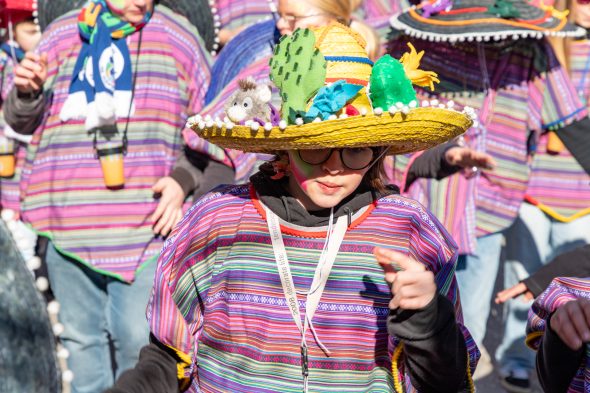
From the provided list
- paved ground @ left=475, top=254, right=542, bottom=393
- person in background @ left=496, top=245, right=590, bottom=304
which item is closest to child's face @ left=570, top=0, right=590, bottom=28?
paved ground @ left=475, top=254, right=542, bottom=393

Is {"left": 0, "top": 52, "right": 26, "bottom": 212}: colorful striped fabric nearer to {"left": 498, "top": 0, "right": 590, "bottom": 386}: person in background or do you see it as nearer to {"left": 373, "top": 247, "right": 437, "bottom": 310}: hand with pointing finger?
{"left": 498, "top": 0, "right": 590, "bottom": 386}: person in background

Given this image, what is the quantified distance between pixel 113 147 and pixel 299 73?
1722mm

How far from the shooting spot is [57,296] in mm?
4207

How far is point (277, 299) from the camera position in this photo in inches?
103

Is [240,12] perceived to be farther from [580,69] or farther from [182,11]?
[580,69]

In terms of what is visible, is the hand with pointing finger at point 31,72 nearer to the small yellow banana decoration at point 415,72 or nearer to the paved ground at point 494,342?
the small yellow banana decoration at point 415,72

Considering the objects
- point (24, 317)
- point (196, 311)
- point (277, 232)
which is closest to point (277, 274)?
point (277, 232)

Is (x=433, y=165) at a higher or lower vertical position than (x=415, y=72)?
lower

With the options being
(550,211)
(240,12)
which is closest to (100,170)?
(240,12)

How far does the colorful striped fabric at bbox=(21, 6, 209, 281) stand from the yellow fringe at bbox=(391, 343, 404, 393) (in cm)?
180

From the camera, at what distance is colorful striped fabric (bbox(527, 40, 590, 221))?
511cm

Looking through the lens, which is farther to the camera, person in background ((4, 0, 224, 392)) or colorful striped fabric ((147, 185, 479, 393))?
person in background ((4, 0, 224, 392))

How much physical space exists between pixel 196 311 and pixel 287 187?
0.42 meters

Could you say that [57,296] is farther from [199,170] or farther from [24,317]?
[24,317]
